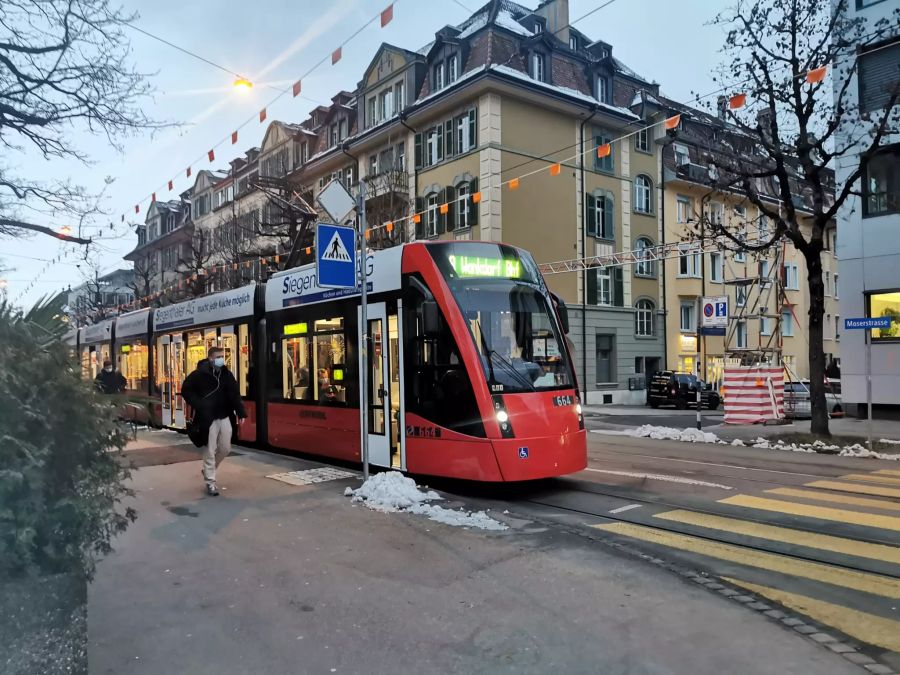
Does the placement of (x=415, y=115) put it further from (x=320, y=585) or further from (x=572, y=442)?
(x=320, y=585)

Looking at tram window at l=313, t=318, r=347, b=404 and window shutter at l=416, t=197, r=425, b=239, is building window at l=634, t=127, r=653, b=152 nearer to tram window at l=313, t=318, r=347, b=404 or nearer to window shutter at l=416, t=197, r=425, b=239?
window shutter at l=416, t=197, r=425, b=239

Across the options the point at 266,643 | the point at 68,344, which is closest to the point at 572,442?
the point at 266,643

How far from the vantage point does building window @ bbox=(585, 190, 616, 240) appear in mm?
32344

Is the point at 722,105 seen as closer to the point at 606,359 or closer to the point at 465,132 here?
the point at 465,132

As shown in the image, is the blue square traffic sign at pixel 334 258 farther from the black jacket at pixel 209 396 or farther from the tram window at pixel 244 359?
the tram window at pixel 244 359

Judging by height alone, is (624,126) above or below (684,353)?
above

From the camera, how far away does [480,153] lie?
91.9ft

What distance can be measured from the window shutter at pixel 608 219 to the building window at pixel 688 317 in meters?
6.98

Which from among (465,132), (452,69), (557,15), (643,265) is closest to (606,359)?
(643,265)

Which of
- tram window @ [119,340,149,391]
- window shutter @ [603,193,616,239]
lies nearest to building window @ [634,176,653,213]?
window shutter @ [603,193,616,239]

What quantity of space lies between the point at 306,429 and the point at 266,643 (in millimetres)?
7322

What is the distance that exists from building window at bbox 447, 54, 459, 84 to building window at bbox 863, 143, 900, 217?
1664 cm

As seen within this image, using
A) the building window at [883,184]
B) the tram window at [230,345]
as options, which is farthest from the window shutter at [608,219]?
the tram window at [230,345]

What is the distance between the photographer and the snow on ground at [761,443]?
13.3 meters
